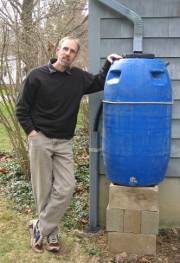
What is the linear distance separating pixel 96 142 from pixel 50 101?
0.72 m

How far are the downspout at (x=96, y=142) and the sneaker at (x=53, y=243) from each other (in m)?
0.49

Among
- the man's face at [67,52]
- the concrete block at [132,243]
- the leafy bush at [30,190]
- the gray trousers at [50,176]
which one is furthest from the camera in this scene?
the leafy bush at [30,190]

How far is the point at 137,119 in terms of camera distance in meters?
3.20

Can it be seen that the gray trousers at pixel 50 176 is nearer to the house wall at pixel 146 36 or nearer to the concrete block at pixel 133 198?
the concrete block at pixel 133 198

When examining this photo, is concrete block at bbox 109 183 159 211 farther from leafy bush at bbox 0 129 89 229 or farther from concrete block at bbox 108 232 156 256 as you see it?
leafy bush at bbox 0 129 89 229

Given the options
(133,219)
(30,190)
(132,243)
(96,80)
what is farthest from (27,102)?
(30,190)

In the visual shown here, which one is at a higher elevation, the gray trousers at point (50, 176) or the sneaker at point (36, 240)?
the gray trousers at point (50, 176)

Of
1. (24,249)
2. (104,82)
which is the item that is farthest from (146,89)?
(24,249)

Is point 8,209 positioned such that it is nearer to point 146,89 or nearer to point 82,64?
point 146,89

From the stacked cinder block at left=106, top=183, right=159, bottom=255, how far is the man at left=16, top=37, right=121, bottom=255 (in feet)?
1.31

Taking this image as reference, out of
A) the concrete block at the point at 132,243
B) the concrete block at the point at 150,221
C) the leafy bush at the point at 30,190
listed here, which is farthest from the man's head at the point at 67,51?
the leafy bush at the point at 30,190

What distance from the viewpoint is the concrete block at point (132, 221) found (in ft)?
11.7

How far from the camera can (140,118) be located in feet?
10.5

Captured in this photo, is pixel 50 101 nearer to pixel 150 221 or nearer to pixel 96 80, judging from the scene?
pixel 96 80
